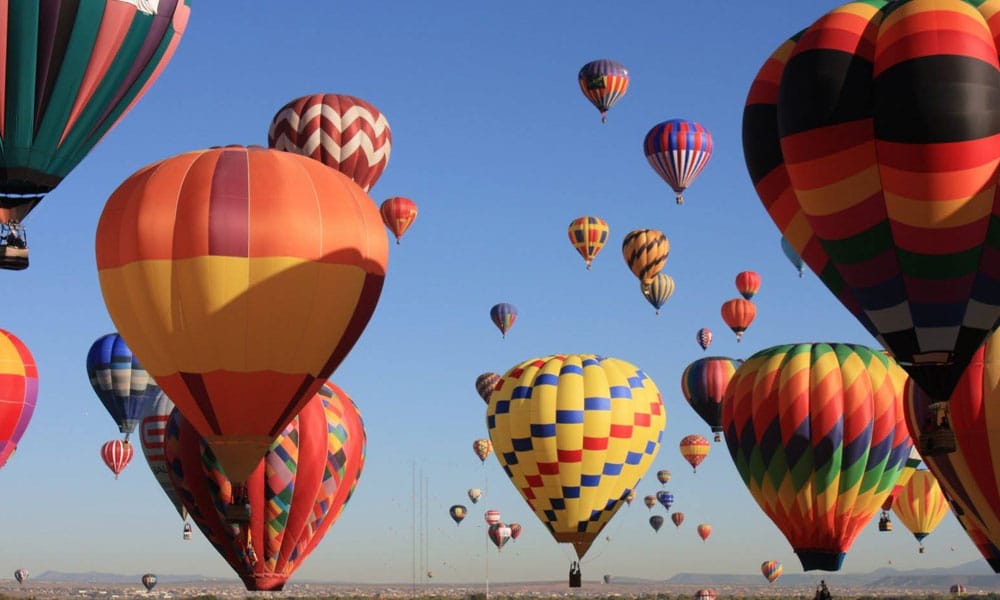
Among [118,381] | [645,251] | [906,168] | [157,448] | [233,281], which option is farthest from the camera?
[645,251]

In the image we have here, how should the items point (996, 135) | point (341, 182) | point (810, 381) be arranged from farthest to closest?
point (810, 381)
point (341, 182)
point (996, 135)

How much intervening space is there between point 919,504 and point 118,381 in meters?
25.6

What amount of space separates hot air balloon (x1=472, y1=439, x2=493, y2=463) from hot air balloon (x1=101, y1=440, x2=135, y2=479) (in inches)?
576

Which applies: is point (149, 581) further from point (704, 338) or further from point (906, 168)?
point (906, 168)

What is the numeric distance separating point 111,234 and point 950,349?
12.4m

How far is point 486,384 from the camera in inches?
2216

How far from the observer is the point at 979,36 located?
20.4m

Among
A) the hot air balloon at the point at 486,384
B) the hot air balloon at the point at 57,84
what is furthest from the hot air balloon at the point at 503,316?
the hot air balloon at the point at 57,84

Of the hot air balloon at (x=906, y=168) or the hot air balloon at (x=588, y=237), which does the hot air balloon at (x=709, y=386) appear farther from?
the hot air balloon at (x=906, y=168)

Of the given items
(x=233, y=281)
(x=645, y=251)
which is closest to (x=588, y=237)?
(x=645, y=251)

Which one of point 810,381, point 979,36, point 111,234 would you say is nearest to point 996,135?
Answer: point 979,36

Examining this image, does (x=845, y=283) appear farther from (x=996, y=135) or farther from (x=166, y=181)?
(x=166, y=181)

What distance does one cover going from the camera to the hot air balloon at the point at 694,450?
183 ft

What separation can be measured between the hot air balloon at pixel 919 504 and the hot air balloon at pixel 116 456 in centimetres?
2616
